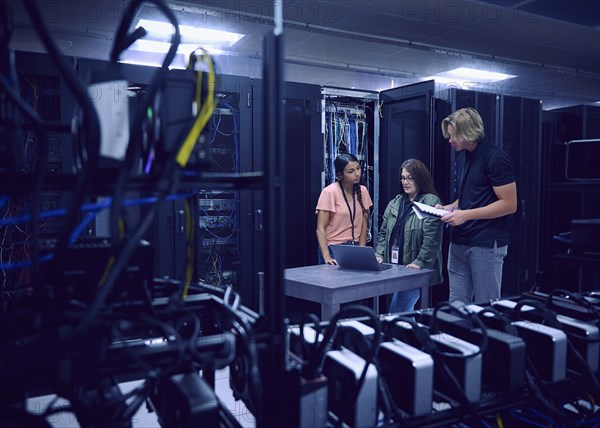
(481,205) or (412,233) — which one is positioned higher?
(481,205)

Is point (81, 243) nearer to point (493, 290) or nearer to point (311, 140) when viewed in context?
point (493, 290)

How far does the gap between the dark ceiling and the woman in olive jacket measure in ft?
6.65

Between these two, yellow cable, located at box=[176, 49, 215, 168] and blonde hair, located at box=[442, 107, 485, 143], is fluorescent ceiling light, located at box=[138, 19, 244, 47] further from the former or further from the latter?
yellow cable, located at box=[176, 49, 215, 168]

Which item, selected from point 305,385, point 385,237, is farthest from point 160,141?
point 385,237

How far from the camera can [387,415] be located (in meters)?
0.94

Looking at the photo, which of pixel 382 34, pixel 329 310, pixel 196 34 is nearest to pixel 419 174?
pixel 329 310

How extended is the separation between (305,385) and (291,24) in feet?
14.4

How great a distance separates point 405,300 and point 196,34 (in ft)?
12.0

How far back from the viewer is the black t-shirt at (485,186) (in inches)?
95.2

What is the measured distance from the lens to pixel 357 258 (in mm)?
2652

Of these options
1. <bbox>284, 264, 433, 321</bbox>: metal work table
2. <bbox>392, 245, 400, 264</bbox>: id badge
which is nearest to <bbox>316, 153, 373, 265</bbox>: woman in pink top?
<bbox>392, 245, 400, 264</bbox>: id badge

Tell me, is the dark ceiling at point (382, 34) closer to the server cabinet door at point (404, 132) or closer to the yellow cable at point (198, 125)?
the server cabinet door at point (404, 132)

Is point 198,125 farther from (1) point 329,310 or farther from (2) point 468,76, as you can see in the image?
(2) point 468,76

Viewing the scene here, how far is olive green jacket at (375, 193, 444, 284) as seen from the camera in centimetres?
288
